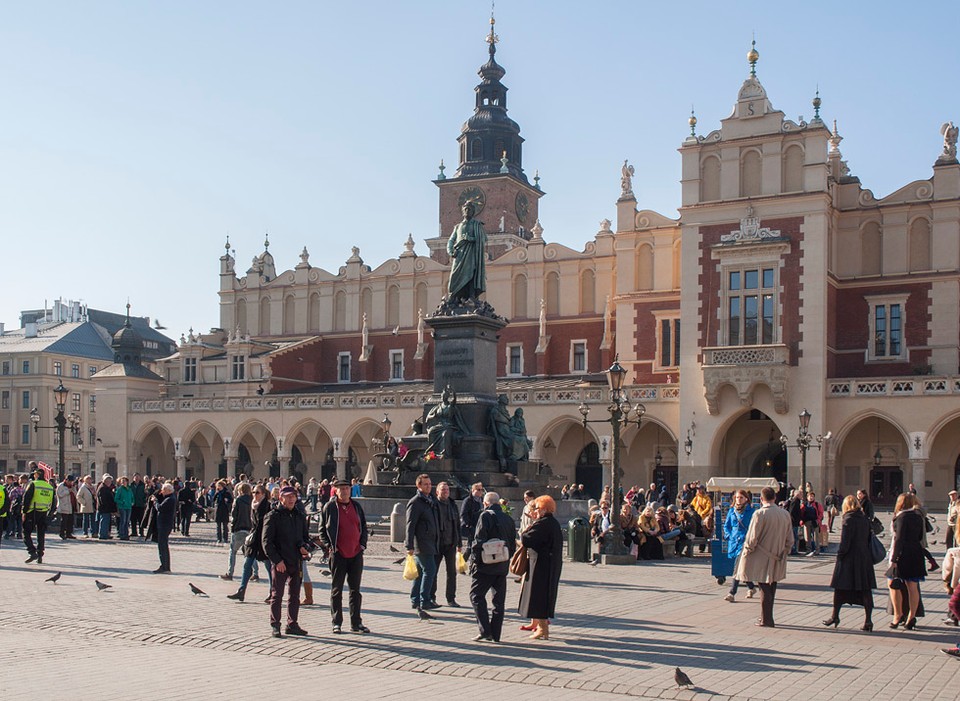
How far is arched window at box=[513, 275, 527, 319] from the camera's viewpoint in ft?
191

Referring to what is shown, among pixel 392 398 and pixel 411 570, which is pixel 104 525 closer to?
pixel 411 570

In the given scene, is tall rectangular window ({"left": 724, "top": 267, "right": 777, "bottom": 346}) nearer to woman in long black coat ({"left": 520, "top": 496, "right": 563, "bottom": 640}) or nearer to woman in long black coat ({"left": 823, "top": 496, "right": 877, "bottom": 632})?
woman in long black coat ({"left": 823, "top": 496, "right": 877, "bottom": 632})

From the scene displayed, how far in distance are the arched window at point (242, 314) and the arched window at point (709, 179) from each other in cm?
2987

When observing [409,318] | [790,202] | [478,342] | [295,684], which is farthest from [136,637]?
[409,318]

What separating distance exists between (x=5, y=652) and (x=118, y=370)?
53.1 metres

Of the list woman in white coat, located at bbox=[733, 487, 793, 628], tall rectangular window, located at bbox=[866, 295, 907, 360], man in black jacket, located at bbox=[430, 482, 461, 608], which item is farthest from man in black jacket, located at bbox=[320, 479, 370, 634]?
tall rectangular window, located at bbox=[866, 295, 907, 360]

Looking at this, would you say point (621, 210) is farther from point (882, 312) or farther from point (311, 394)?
point (311, 394)

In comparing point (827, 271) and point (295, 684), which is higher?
point (827, 271)

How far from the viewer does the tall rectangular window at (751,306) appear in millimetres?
44438

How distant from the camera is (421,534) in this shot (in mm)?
13664

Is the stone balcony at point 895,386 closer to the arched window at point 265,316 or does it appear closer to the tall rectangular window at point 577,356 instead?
the tall rectangular window at point 577,356

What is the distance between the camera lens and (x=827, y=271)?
Answer: 44.6m

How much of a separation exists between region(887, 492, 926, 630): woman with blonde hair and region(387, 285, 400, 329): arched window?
4909 centimetres

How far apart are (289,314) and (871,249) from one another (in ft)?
103
